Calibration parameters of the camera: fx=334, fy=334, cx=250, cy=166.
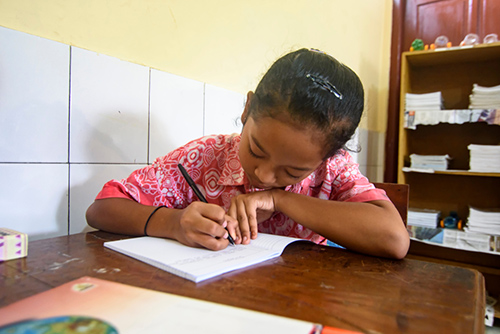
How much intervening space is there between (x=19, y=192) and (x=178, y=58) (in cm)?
62

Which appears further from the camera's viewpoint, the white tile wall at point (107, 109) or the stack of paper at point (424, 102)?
the stack of paper at point (424, 102)

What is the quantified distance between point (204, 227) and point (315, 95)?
0.32 meters

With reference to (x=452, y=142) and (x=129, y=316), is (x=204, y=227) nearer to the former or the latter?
(x=129, y=316)

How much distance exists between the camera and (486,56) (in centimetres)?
223

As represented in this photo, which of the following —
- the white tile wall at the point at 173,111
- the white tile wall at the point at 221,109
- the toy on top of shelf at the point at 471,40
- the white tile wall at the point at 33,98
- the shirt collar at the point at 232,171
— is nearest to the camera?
the white tile wall at the point at 33,98

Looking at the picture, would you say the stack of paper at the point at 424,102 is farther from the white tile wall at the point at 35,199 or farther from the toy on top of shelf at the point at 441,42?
the white tile wall at the point at 35,199

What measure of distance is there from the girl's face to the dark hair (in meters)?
0.02

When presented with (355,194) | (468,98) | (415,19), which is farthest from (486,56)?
(355,194)

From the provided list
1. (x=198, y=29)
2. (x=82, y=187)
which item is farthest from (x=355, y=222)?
(x=198, y=29)

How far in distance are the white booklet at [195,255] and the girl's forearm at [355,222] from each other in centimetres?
8

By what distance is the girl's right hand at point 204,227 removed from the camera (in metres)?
0.59

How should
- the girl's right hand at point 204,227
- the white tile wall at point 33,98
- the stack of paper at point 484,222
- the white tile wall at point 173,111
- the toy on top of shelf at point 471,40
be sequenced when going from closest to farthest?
the girl's right hand at point 204,227 → the white tile wall at point 33,98 → the white tile wall at point 173,111 → the stack of paper at point 484,222 → the toy on top of shelf at point 471,40

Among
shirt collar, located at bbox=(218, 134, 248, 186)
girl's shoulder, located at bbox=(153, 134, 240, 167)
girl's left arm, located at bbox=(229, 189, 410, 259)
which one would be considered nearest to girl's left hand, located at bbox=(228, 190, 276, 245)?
girl's left arm, located at bbox=(229, 189, 410, 259)

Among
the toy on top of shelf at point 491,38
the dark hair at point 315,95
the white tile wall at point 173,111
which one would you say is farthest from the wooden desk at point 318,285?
the toy on top of shelf at point 491,38
